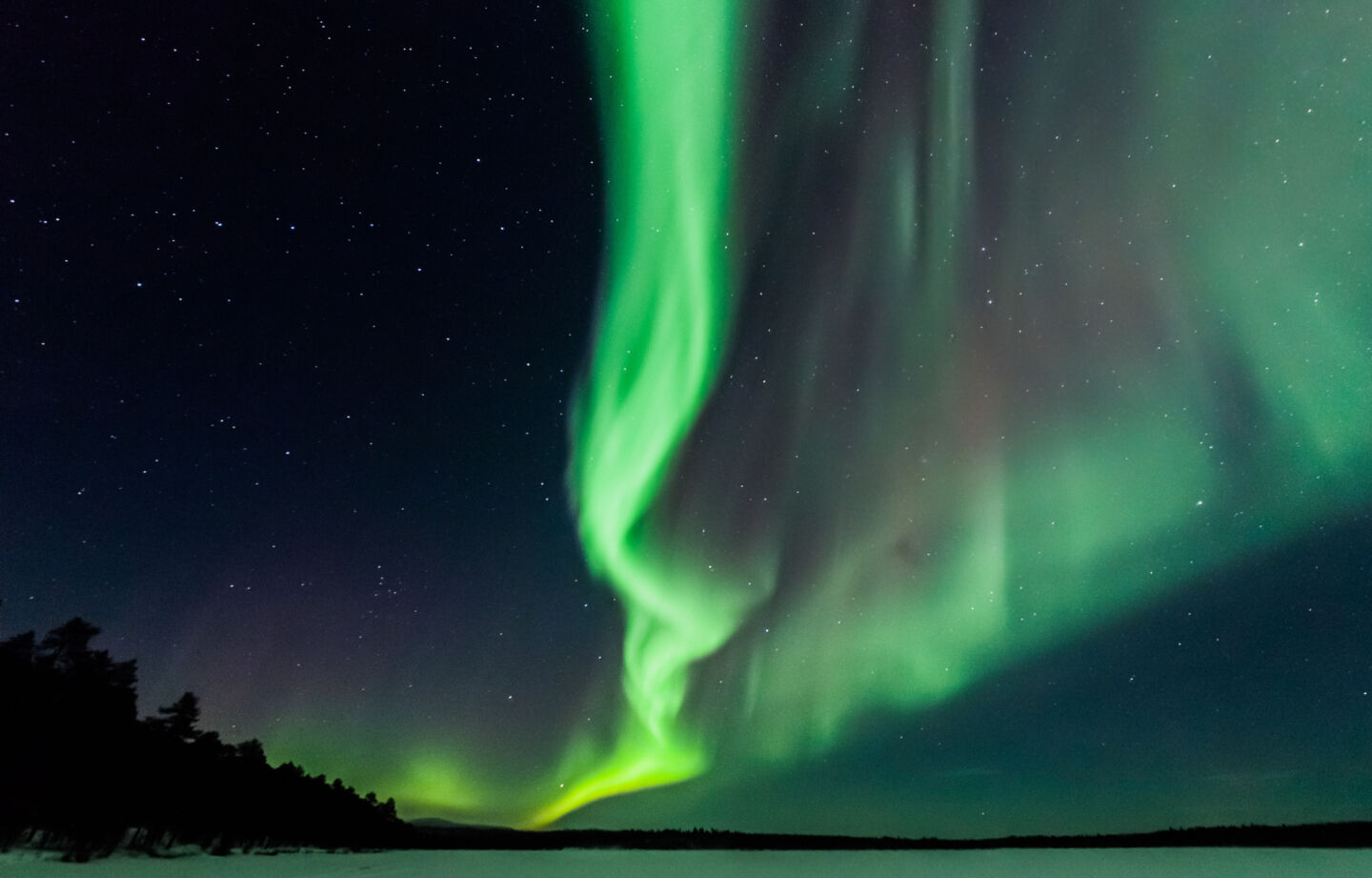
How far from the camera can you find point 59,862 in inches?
1361

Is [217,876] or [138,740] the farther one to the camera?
[138,740]

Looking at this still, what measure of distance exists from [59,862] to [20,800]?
322cm

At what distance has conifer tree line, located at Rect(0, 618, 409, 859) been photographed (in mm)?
34188

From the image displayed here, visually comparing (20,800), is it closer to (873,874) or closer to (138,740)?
(138,740)

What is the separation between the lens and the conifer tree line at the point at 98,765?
3419 cm

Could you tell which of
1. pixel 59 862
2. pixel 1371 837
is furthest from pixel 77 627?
pixel 1371 837

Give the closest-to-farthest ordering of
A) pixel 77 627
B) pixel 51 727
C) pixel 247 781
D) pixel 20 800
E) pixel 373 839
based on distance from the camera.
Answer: pixel 20 800 < pixel 51 727 < pixel 77 627 < pixel 247 781 < pixel 373 839

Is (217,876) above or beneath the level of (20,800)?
beneath

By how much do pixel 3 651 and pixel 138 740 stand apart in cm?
897

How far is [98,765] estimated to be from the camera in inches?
1491

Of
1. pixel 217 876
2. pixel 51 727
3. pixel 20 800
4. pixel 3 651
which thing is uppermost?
pixel 3 651

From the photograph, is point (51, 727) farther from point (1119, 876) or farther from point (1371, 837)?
point (1371, 837)

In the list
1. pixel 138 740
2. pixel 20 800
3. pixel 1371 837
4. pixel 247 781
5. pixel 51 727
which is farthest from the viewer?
pixel 1371 837

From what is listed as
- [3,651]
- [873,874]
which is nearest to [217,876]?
[3,651]
